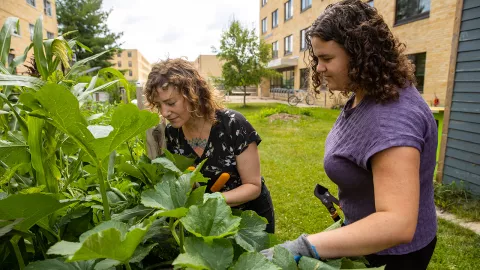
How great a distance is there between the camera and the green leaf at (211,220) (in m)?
0.57

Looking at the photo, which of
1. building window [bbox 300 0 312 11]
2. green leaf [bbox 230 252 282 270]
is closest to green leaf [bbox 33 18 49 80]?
green leaf [bbox 230 252 282 270]

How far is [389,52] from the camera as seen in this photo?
1253mm

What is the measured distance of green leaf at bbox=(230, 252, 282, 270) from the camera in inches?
21.3

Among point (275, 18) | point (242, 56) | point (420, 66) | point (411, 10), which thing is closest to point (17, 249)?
point (420, 66)

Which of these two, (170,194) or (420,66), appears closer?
(170,194)

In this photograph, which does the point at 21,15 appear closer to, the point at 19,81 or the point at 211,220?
the point at 19,81

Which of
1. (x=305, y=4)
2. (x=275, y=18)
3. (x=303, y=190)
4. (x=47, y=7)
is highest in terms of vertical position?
(x=47, y=7)

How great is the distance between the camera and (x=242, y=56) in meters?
21.7

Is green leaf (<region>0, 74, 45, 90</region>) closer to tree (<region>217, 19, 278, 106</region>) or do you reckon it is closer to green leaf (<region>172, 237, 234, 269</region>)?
green leaf (<region>172, 237, 234, 269</region>)

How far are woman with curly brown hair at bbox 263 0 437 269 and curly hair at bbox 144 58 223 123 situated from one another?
70 centimetres

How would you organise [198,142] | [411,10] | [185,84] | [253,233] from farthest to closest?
[411,10], [198,142], [185,84], [253,233]

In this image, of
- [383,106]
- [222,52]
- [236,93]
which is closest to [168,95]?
[383,106]

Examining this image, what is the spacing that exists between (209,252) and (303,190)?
5178 millimetres

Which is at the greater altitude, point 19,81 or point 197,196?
point 19,81
